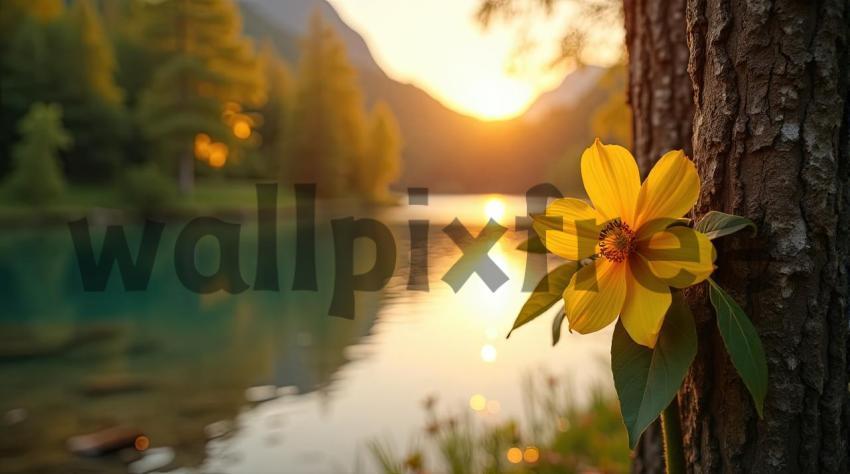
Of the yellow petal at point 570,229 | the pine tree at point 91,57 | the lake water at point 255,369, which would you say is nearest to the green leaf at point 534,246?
the yellow petal at point 570,229

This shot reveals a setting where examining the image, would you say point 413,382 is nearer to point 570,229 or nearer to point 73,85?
point 570,229

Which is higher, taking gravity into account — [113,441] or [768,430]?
[768,430]

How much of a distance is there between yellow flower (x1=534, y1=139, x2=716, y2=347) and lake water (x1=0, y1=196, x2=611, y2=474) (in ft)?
4.13

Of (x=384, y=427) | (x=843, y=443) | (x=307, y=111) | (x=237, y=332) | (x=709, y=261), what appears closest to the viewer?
(x=709, y=261)

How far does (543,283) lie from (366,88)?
89.1 m

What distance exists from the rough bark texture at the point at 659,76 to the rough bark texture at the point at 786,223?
102 centimetres

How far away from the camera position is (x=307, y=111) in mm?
32875

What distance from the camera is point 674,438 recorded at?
0.86 meters

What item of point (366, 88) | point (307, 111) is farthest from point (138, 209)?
point (366, 88)

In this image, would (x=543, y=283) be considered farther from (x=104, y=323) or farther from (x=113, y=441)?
(x=104, y=323)

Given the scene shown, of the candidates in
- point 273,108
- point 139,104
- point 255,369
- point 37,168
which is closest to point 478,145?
point 273,108

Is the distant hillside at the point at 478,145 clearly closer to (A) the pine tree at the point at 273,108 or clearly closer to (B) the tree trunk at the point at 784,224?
(A) the pine tree at the point at 273,108

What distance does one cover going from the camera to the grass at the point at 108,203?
64.6 ft

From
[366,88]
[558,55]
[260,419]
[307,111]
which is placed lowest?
[260,419]
